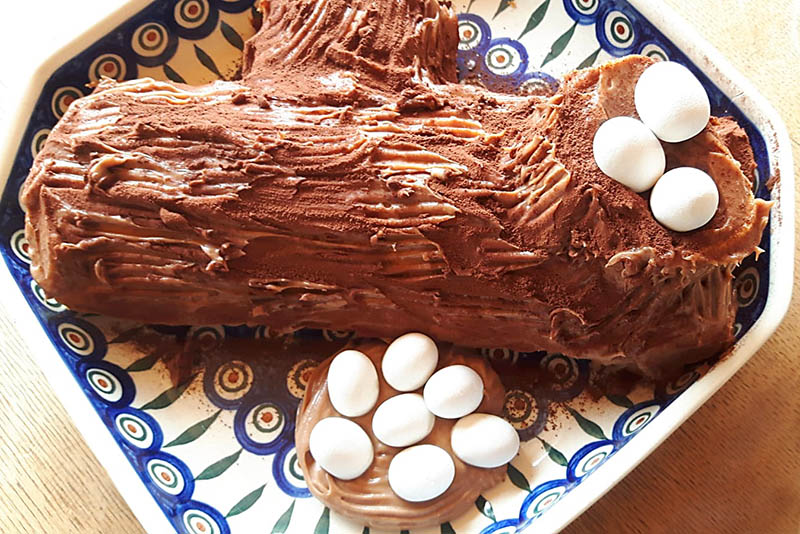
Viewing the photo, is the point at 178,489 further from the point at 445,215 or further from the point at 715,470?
the point at 715,470

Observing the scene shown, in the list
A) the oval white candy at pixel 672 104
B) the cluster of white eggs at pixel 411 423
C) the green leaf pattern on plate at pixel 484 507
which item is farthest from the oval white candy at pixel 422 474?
the oval white candy at pixel 672 104

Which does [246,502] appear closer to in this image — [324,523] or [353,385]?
[324,523]

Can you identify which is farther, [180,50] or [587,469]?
[180,50]

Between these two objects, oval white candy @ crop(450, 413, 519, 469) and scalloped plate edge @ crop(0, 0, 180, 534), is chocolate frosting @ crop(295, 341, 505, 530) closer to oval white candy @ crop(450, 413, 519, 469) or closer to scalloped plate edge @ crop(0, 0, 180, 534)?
oval white candy @ crop(450, 413, 519, 469)

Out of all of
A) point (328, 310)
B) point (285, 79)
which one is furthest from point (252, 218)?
point (285, 79)

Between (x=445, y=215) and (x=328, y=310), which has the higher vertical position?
(x=445, y=215)
